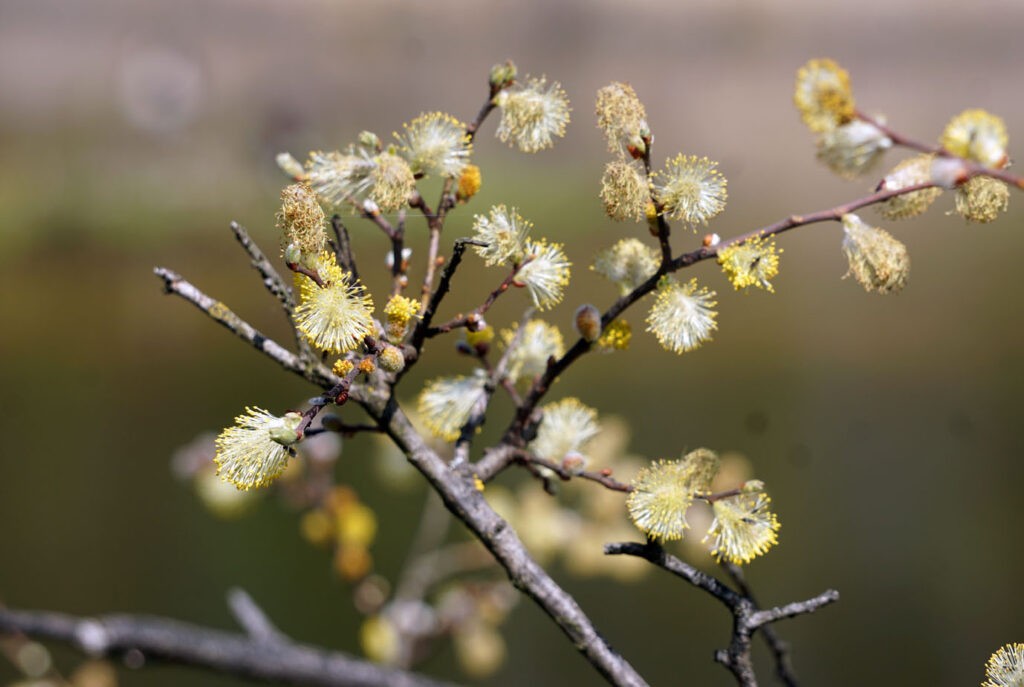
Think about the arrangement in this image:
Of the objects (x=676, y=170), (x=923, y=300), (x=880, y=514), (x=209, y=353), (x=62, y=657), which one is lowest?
(x=62, y=657)

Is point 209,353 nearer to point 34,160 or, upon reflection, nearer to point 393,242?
point 34,160

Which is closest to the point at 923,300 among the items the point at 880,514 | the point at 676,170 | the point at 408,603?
the point at 880,514

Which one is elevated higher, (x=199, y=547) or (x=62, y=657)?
(x=199, y=547)

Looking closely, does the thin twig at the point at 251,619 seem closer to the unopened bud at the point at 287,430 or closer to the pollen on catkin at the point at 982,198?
the unopened bud at the point at 287,430

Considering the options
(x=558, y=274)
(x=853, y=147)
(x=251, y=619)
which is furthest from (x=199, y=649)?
(x=853, y=147)

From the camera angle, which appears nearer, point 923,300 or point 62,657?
point 62,657

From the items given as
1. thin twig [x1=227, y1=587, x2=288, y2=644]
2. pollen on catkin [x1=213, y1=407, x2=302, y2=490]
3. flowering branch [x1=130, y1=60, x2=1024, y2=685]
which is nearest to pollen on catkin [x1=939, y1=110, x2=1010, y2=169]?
flowering branch [x1=130, y1=60, x2=1024, y2=685]

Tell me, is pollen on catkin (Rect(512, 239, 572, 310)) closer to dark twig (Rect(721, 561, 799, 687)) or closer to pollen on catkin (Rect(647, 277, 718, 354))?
pollen on catkin (Rect(647, 277, 718, 354))
